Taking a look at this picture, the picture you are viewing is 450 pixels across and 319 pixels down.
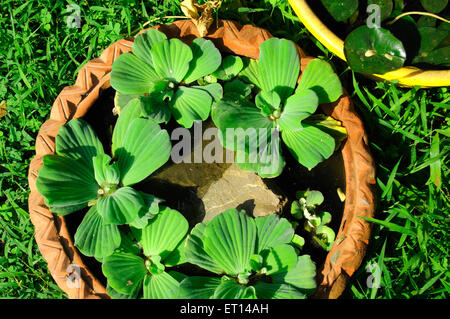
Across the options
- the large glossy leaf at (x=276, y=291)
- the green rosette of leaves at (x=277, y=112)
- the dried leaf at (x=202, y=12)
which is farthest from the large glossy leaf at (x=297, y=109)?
the large glossy leaf at (x=276, y=291)

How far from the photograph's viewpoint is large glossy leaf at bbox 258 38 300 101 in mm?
1515

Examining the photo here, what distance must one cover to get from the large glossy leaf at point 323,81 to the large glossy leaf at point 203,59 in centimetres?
29

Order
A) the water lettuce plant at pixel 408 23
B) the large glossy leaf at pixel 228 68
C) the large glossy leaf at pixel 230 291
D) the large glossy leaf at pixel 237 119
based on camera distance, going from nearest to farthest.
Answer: the large glossy leaf at pixel 230 291 < the large glossy leaf at pixel 237 119 < the large glossy leaf at pixel 228 68 < the water lettuce plant at pixel 408 23

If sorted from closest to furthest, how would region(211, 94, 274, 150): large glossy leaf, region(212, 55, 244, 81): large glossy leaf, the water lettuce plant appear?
region(211, 94, 274, 150): large glossy leaf
region(212, 55, 244, 81): large glossy leaf
the water lettuce plant

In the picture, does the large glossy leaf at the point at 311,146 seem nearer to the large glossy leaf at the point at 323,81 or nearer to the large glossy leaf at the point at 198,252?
the large glossy leaf at the point at 323,81

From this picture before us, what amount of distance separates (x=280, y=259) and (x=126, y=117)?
2.07 feet

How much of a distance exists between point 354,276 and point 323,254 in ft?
0.74

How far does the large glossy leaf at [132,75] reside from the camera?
150 centimetres

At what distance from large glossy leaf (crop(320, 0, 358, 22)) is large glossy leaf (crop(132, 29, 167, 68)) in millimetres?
615

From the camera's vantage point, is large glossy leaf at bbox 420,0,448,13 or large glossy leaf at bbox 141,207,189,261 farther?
large glossy leaf at bbox 420,0,448,13

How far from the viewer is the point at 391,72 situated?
1.59m

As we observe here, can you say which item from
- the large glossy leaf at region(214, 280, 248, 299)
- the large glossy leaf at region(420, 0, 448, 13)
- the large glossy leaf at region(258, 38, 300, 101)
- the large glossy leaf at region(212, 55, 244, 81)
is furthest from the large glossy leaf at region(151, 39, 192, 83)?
the large glossy leaf at region(420, 0, 448, 13)

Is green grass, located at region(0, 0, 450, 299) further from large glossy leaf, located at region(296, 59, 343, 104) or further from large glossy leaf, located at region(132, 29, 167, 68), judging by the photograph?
large glossy leaf, located at region(132, 29, 167, 68)

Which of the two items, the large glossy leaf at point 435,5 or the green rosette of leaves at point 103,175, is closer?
the green rosette of leaves at point 103,175
